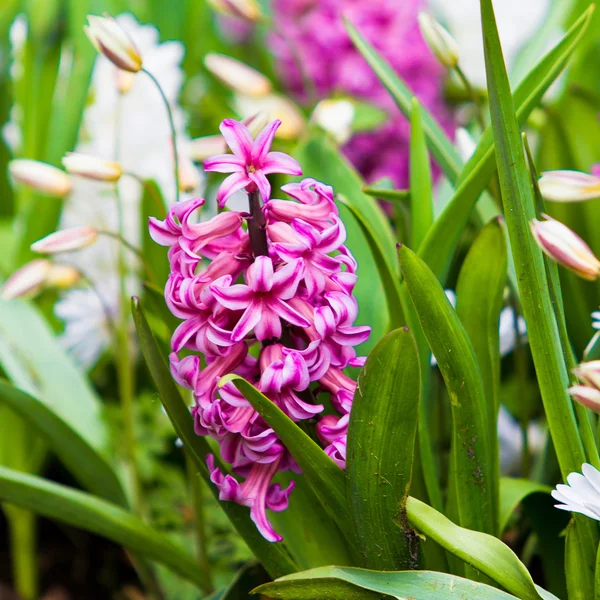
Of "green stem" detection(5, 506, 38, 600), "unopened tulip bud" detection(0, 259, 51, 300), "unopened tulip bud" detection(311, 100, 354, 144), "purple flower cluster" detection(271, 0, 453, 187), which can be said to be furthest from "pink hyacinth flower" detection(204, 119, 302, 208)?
"purple flower cluster" detection(271, 0, 453, 187)

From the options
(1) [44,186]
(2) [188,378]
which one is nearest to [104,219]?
(1) [44,186]

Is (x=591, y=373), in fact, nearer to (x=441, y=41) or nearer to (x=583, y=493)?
(x=583, y=493)

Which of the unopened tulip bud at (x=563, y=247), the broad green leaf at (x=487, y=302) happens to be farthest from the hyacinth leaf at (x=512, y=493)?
the unopened tulip bud at (x=563, y=247)

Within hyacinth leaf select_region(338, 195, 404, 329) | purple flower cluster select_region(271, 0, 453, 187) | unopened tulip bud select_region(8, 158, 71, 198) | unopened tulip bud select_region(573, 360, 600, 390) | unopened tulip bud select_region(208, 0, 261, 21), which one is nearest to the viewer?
unopened tulip bud select_region(573, 360, 600, 390)

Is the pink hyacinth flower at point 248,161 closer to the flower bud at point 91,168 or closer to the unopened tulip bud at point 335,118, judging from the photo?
the flower bud at point 91,168

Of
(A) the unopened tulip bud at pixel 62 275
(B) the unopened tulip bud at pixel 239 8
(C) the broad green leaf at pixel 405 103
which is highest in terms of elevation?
(B) the unopened tulip bud at pixel 239 8

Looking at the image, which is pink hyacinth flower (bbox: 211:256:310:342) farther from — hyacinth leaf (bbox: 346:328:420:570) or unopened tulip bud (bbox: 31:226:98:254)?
unopened tulip bud (bbox: 31:226:98:254)
